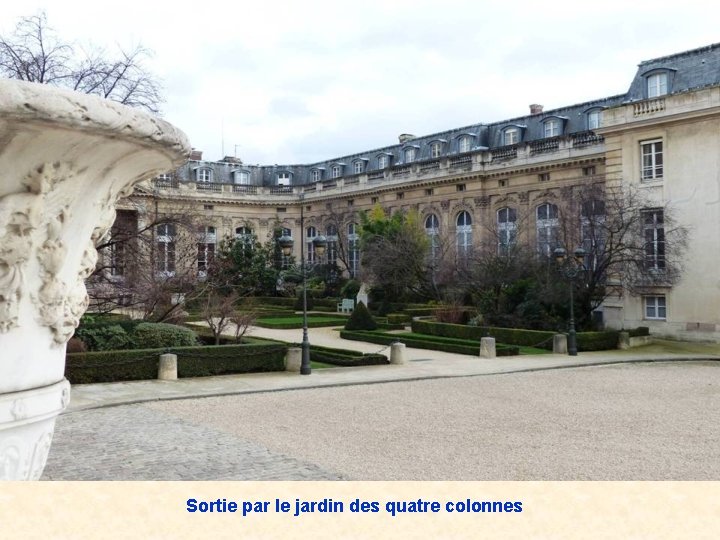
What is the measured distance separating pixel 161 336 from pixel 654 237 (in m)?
16.9

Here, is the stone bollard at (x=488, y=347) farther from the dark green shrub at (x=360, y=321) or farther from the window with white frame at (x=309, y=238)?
the window with white frame at (x=309, y=238)

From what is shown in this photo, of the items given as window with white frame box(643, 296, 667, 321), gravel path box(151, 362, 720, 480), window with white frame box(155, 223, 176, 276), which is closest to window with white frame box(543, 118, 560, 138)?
window with white frame box(643, 296, 667, 321)

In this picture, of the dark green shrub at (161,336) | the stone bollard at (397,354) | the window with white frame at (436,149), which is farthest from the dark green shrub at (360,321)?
the window with white frame at (436,149)

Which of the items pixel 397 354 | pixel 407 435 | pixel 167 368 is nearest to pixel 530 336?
pixel 397 354

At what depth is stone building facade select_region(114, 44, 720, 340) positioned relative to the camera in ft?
79.9

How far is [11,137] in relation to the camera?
3104 mm

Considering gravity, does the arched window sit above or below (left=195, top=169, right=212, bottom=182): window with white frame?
below

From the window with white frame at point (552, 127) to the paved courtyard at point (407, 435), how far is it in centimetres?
2721

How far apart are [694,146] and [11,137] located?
2513 centimetres

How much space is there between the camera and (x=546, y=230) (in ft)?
101

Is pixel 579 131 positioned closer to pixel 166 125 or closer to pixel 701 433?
pixel 701 433

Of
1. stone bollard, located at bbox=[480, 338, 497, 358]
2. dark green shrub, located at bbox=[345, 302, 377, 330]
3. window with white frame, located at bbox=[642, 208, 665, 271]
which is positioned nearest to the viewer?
stone bollard, located at bbox=[480, 338, 497, 358]

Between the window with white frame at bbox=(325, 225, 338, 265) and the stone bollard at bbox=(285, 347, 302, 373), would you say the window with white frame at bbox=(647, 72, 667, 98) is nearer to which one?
the stone bollard at bbox=(285, 347, 302, 373)
